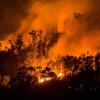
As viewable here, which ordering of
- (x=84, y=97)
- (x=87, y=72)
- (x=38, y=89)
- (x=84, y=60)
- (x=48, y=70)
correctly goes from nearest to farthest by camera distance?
(x=84, y=97) → (x=38, y=89) → (x=87, y=72) → (x=84, y=60) → (x=48, y=70)

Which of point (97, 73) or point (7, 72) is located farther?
point (7, 72)

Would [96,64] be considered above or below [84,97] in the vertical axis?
above

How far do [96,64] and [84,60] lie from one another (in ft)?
9.97

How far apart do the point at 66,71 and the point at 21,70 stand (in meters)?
3.83

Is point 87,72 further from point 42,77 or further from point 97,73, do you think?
point 42,77

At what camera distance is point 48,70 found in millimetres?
38438

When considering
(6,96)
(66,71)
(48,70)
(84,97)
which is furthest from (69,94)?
(48,70)

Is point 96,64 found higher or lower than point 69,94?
higher

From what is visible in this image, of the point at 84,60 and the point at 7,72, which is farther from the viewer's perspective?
the point at 7,72

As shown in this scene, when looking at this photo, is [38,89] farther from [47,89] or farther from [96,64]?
[96,64]

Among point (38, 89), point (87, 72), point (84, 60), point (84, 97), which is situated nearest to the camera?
point (84, 97)

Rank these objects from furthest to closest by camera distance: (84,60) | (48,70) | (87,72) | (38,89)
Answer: (48,70), (84,60), (87,72), (38,89)

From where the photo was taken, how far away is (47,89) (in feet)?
94.8

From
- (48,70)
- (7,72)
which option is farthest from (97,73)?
(7,72)
